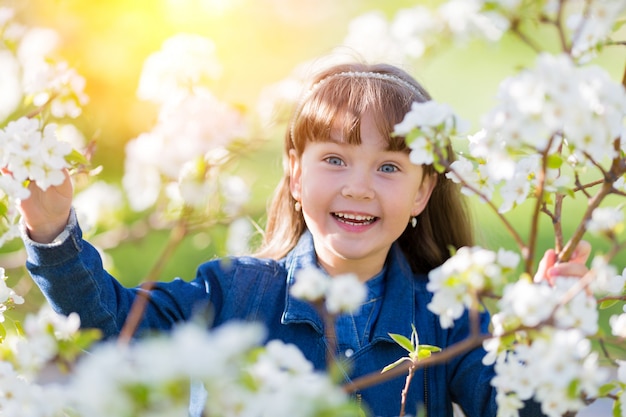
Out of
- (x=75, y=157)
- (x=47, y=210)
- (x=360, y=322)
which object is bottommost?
(x=360, y=322)

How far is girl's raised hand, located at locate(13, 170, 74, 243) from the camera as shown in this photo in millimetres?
1609

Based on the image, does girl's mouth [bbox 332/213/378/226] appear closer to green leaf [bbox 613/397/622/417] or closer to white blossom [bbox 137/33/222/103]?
white blossom [bbox 137/33/222/103]

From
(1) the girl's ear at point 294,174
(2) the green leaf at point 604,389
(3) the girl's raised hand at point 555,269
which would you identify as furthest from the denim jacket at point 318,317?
(2) the green leaf at point 604,389

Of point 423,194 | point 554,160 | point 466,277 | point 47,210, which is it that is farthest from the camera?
point 423,194

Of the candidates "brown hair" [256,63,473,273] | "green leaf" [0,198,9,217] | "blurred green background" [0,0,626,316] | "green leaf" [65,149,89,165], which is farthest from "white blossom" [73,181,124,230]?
"green leaf" [65,149,89,165]

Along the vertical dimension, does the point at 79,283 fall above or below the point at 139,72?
above

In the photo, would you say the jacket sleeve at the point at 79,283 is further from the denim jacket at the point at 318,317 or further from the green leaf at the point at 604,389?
the green leaf at the point at 604,389

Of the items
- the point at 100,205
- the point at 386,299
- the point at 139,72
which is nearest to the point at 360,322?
the point at 386,299

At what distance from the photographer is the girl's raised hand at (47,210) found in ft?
5.28

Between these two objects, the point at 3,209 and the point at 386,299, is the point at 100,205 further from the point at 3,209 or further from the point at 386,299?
the point at 3,209

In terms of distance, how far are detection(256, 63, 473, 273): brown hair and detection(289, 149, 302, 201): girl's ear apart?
0.03m

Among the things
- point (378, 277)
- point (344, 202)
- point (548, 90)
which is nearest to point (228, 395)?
point (548, 90)

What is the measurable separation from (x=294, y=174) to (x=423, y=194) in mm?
339

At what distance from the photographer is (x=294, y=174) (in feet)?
7.61
